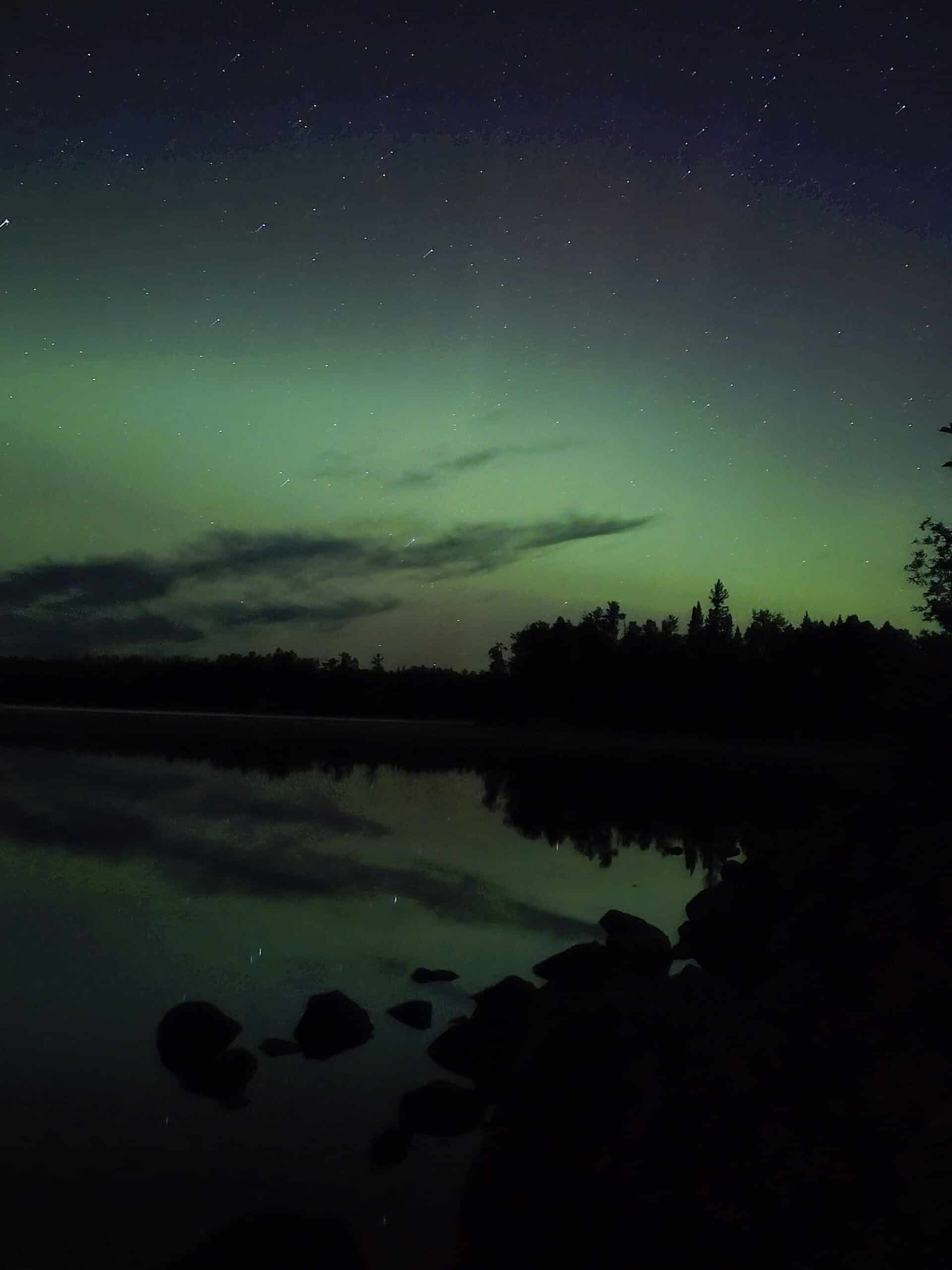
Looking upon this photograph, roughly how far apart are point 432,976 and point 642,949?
510cm

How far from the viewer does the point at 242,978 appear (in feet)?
63.5

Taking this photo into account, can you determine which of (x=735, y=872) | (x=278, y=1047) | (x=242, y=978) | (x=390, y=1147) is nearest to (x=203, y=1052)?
(x=278, y=1047)

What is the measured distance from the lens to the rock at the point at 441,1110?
38.5 feet

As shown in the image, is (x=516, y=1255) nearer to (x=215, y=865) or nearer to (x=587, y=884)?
(x=587, y=884)

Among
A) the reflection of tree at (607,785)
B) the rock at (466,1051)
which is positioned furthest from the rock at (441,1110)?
the reflection of tree at (607,785)

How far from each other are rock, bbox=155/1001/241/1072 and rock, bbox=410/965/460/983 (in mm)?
5876

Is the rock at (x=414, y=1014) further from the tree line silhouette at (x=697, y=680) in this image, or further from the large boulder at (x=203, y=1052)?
the tree line silhouette at (x=697, y=680)

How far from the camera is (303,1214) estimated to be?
846 cm

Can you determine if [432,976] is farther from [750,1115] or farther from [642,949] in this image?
[750,1115]

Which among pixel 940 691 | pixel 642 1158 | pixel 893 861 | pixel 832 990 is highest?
pixel 940 691

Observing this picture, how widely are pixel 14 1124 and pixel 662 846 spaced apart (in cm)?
2924

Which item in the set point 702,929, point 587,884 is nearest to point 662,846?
point 587,884

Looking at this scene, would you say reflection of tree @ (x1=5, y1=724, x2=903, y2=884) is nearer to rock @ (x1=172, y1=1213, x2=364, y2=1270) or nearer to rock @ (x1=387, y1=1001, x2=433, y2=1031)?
rock @ (x1=387, y1=1001, x2=433, y2=1031)

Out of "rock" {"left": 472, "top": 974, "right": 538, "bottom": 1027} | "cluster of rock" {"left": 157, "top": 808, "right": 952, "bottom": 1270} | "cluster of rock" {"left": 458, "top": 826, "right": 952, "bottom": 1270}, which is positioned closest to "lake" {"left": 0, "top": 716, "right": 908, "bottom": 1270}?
"cluster of rock" {"left": 157, "top": 808, "right": 952, "bottom": 1270}
